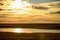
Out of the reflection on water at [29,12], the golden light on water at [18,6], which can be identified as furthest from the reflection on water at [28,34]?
the golden light on water at [18,6]

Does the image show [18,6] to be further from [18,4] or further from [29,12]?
[29,12]

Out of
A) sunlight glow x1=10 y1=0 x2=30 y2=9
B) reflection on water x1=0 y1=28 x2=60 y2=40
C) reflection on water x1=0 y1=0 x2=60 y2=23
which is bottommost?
reflection on water x1=0 y1=28 x2=60 y2=40

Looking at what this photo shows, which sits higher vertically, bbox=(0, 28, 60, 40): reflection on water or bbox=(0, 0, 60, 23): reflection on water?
bbox=(0, 0, 60, 23): reflection on water

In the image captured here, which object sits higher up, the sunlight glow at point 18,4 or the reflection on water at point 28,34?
the sunlight glow at point 18,4

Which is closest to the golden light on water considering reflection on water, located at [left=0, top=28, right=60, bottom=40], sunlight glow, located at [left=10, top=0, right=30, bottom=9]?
sunlight glow, located at [left=10, top=0, right=30, bottom=9]

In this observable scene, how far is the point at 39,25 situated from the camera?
56.6 inches

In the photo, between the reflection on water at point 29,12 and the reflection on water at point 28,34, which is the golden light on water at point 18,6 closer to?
the reflection on water at point 29,12

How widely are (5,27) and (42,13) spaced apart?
0.42 meters

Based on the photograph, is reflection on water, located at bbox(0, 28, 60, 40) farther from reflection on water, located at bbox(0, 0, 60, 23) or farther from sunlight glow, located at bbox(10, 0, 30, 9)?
sunlight glow, located at bbox(10, 0, 30, 9)

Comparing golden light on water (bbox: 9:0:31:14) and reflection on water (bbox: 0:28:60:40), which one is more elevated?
golden light on water (bbox: 9:0:31:14)

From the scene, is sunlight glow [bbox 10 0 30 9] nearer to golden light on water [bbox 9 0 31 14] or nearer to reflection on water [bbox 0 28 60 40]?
golden light on water [bbox 9 0 31 14]

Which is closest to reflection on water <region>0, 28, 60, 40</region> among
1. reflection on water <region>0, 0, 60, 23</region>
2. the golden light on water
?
reflection on water <region>0, 0, 60, 23</region>

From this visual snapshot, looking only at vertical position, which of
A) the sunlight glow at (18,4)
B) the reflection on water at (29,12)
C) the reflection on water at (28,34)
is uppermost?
the sunlight glow at (18,4)

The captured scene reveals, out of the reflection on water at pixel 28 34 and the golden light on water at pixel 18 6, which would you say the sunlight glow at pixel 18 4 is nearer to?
the golden light on water at pixel 18 6
